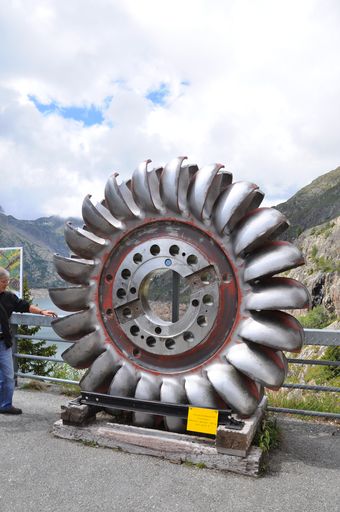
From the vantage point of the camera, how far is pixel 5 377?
16.9 feet

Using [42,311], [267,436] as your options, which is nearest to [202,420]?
[267,436]

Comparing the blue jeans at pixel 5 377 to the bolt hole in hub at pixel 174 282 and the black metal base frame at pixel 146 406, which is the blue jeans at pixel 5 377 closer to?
the black metal base frame at pixel 146 406

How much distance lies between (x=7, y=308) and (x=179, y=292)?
1.93m

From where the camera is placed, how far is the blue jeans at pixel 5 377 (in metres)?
5.13

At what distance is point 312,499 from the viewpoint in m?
3.39

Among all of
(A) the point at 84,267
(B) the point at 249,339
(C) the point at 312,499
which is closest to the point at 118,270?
(A) the point at 84,267

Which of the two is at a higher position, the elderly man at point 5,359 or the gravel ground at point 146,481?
the elderly man at point 5,359

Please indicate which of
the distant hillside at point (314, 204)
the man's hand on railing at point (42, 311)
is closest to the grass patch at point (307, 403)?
the man's hand on railing at point (42, 311)

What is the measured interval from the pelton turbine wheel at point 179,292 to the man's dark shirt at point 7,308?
87cm

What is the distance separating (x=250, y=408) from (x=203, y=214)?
5.21 ft

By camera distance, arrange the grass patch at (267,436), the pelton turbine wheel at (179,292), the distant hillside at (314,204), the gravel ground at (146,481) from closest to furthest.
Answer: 1. the gravel ground at (146,481)
2. the pelton turbine wheel at (179,292)
3. the grass patch at (267,436)
4. the distant hillside at (314,204)

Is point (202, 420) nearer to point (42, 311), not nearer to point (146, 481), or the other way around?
point (146, 481)

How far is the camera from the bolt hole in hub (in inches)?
162

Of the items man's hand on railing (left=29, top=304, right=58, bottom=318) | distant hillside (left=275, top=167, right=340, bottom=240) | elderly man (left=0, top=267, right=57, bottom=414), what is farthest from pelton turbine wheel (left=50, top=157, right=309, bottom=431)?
distant hillside (left=275, top=167, right=340, bottom=240)
